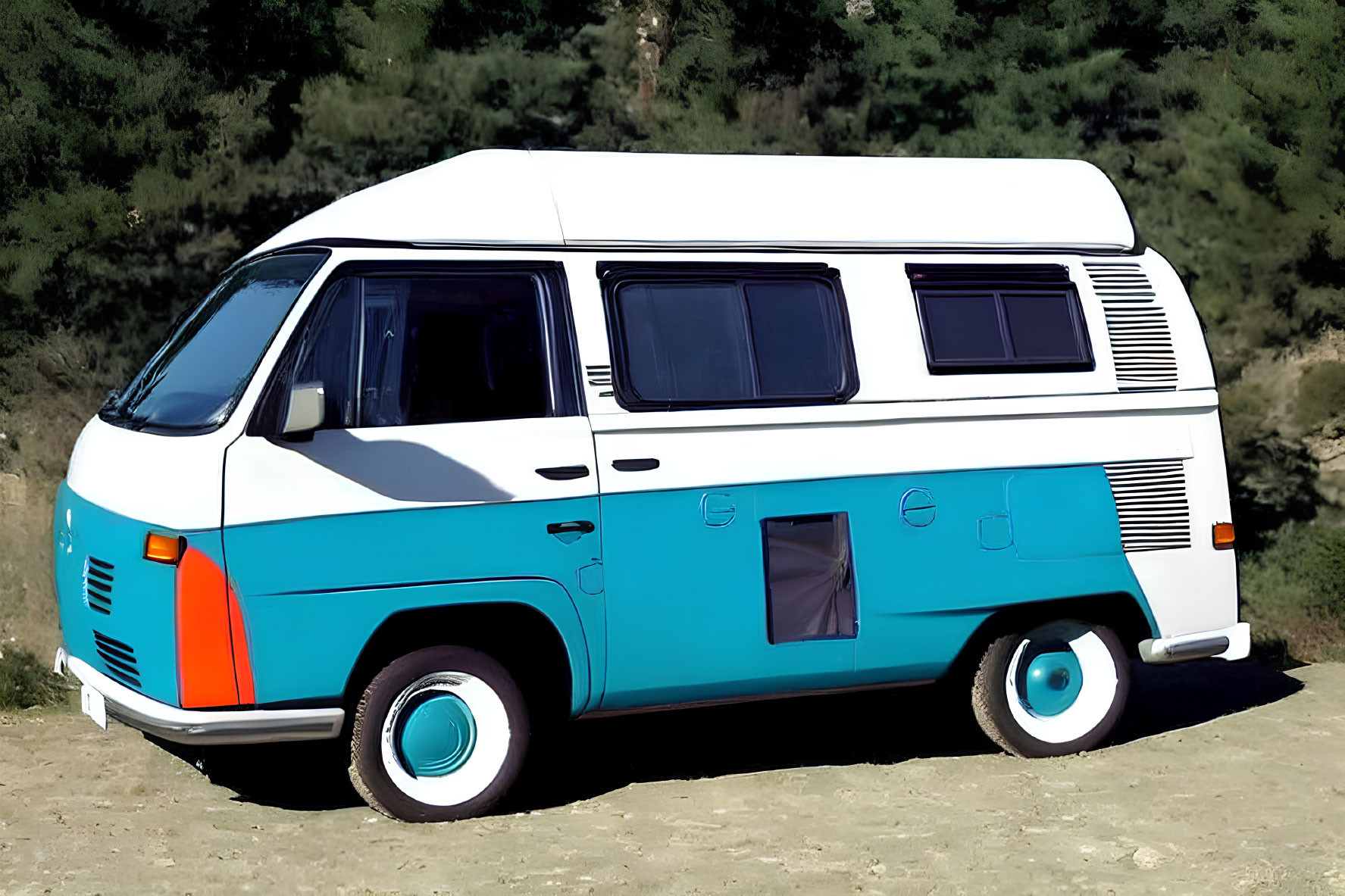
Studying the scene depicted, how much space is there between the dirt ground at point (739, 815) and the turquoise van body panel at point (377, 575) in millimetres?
733

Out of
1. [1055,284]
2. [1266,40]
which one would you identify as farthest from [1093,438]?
[1266,40]

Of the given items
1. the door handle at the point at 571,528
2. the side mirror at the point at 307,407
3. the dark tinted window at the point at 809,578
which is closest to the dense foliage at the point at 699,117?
the dark tinted window at the point at 809,578

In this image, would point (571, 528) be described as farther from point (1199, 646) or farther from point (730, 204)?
point (1199, 646)

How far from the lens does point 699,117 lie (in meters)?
18.8

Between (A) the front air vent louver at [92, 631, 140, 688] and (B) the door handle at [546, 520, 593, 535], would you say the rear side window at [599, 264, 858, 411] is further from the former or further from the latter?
(A) the front air vent louver at [92, 631, 140, 688]

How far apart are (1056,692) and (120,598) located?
14.6 ft

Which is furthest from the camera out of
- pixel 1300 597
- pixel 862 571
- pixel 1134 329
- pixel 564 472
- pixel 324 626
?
pixel 1300 597

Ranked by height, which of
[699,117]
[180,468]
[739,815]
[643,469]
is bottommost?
[739,815]

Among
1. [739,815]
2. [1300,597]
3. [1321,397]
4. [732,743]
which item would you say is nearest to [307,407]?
[739,815]

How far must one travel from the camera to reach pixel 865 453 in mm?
6871

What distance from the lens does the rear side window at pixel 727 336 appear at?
257 inches

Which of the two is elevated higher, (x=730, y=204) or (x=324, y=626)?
(x=730, y=204)

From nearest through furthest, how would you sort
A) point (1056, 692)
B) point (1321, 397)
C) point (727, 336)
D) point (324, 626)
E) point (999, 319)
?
point (324, 626) < point (727, 336) < point (999, 319) < point (1056, 692) < point (1321, 397)

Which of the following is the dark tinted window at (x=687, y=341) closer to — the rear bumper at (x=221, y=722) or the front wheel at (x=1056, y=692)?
the rear bumper at (x=221, y=722)
